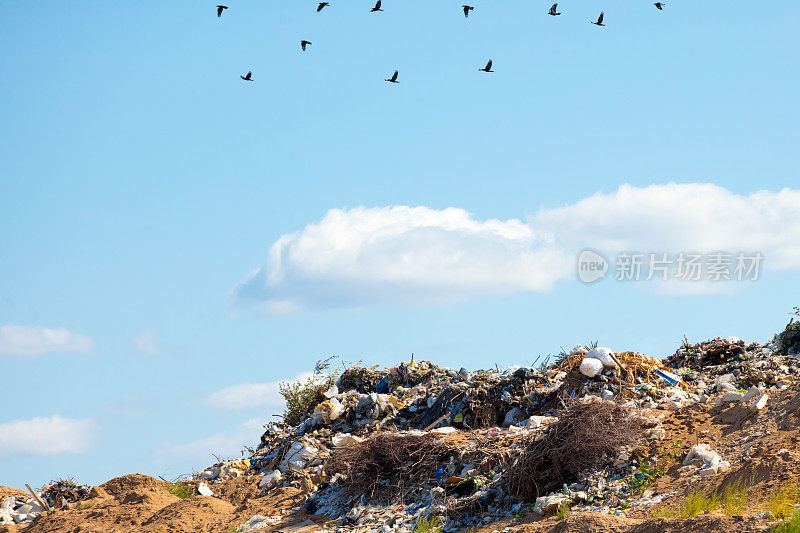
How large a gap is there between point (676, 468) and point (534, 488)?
1.73 m

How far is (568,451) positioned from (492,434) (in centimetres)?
198

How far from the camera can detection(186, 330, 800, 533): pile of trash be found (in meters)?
9.84

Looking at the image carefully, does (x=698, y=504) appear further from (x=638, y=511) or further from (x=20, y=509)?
(x=20, y=509)

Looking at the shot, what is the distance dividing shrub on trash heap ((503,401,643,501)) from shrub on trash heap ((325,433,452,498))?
1351 mm

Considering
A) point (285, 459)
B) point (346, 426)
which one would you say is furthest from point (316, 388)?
point (285, 459)

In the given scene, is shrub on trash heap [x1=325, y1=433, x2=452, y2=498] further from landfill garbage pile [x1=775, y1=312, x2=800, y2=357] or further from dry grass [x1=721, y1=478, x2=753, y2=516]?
landfill garbage pile [x1=775, y1=312, x2=800, y2=357]

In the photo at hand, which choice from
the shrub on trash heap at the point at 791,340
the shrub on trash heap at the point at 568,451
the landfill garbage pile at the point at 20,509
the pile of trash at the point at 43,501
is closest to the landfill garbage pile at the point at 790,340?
the shrub on trash heap at the point at 791,340

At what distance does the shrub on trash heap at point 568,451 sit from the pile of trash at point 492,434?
0.06 ft

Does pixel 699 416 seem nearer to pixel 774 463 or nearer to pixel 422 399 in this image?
pixel 774 463

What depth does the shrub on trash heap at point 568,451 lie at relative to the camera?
9820 mm

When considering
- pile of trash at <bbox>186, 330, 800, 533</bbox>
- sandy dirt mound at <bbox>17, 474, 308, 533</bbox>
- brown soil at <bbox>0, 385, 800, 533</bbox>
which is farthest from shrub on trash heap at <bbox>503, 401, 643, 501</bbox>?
sandy dirt mound at <bbox>17, 474, 308, 533</bbox>

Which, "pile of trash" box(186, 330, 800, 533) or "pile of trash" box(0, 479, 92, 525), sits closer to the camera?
"pile of trash" box(186, 330, 800, 533)

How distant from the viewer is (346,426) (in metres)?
14.9

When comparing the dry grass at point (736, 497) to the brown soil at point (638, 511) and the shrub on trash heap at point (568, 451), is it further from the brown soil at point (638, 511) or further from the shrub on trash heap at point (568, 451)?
the shrub on trash heap at point (568, 451)
